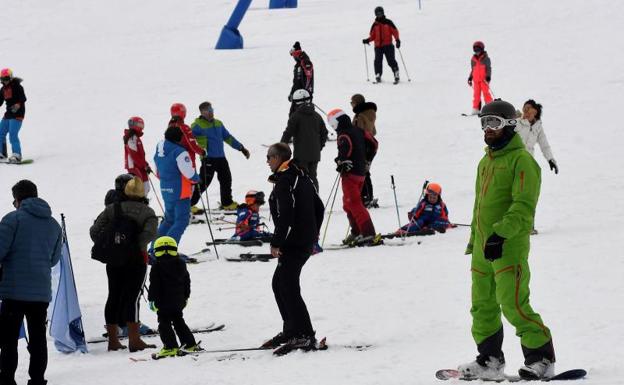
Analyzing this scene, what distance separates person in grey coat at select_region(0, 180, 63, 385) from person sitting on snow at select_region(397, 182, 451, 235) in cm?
620

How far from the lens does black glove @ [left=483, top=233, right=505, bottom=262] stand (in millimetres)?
6707

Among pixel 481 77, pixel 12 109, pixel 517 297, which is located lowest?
pixel 517 297

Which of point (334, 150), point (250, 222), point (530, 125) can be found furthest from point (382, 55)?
point (530, 125)

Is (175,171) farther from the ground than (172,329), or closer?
farther from the ground

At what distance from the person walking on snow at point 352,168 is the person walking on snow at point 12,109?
8565mm

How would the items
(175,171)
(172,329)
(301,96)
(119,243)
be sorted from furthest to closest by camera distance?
(301,96)
(175,171)
(119,243)
(172,329)

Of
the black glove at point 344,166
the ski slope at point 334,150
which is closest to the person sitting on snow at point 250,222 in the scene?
the ski slope at point 334,150

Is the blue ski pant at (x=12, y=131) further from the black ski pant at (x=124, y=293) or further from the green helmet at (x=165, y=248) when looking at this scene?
the green helmet at (x=165, y=248)

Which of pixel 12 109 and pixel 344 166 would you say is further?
pixel 12 109

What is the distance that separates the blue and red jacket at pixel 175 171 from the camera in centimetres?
1219

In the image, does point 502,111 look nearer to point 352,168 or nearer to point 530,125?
point 352,168

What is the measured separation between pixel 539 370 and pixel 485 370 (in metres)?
0.41

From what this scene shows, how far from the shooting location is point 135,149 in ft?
46.6

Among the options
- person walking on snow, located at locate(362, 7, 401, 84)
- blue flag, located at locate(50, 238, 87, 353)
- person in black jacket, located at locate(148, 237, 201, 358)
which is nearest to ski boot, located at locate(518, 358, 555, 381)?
person in black jacket, located at locate(148, 237, 201, 358)
